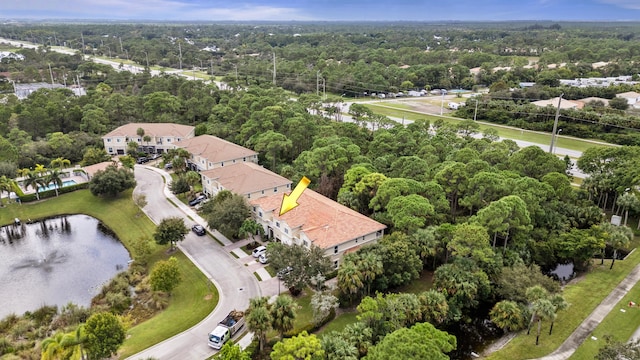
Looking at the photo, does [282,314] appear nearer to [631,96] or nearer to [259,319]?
[259,319]

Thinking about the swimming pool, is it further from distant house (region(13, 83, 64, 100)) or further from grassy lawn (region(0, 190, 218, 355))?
distant house (region(13, 83, 64, 100))

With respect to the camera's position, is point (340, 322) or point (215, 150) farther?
point (215, 150)

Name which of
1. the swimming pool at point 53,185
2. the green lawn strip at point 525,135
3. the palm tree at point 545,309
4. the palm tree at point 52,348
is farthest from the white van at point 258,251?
the green lawn strip at point 525,135

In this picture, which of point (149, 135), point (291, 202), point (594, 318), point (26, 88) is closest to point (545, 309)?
point (594, 318)

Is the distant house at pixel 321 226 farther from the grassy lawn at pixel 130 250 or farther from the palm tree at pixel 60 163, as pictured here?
the palm tree at pixel 60 163

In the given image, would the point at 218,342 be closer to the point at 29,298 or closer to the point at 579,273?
the point at 29,298

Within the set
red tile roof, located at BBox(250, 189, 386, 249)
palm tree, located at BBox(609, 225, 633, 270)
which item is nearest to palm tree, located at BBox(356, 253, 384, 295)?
red tile roof, located at BBox(250, 189, 386, 249)

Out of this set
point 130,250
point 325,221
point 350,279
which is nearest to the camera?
point 350,279

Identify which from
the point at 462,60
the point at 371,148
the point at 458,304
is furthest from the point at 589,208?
the point at 462,60
